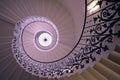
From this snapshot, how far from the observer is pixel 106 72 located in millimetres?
3127

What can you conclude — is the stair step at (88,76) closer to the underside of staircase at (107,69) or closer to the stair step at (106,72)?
the underside of staircase at (107,69)

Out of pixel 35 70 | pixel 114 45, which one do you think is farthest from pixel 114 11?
pixel 35 70

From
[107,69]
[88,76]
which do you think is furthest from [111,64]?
[88,76]

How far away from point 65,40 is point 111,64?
543 centimetres

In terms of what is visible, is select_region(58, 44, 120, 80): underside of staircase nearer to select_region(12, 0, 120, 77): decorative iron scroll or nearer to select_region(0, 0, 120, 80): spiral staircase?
select_region(0, 0, 120, 80): spiral staircase

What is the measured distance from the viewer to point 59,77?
5395 millimetres

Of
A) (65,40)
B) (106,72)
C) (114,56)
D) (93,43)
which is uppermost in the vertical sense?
(93,43)

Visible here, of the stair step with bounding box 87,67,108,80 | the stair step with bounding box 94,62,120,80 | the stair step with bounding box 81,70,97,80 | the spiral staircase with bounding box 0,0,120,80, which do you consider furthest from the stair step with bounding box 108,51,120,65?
the stair step with bounding box 81,70,97,80

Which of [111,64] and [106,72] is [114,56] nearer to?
[111,64]

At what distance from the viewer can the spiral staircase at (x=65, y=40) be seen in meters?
3.41

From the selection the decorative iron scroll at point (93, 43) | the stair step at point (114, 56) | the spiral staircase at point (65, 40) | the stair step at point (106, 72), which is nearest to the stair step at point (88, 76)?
the spiral staircase at point (65, 40)

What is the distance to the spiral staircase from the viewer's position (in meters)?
3.41

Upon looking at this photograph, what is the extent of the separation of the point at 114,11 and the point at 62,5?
4.59 metres

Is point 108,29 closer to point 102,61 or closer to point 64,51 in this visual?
point 102,61
